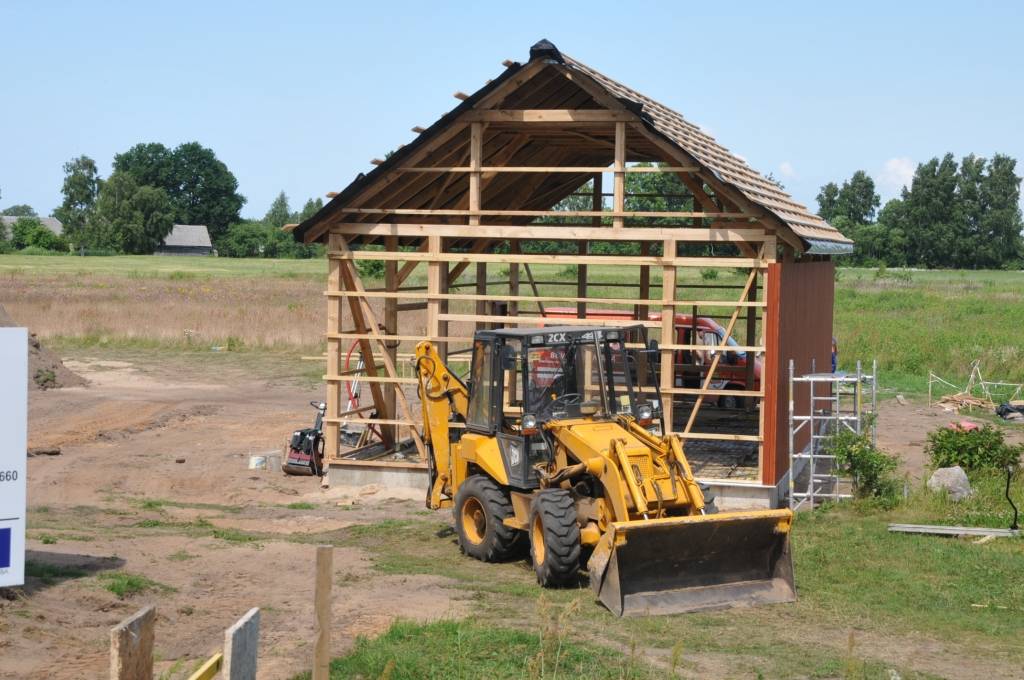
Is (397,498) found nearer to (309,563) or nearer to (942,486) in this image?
(309,563)

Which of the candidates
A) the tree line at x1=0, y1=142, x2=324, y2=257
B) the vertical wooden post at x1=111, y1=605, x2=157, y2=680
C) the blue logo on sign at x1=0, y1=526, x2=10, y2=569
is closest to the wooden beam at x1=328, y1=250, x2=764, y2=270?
the blue logo on sign at x1=0, y1=526, x2=10, y2=569

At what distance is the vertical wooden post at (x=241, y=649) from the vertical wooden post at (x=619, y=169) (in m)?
11.3

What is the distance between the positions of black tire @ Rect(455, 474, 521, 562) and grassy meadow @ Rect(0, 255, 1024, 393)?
8.16 meters

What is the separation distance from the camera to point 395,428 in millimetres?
19000

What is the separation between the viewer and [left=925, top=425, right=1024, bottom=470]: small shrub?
55.9 feet

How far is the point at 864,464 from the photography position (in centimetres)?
1606

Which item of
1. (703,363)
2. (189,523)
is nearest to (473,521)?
(189,523)

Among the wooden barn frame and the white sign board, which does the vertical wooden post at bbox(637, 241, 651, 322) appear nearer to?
the wooden barn frame


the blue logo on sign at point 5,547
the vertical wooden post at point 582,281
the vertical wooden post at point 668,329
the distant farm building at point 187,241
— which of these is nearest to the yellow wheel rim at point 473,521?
the vertical wooden post at point 668,329

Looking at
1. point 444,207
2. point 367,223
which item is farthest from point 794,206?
point 367,223

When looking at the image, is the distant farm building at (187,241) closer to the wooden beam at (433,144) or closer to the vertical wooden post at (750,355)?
the vertical wooden post at (750,355)

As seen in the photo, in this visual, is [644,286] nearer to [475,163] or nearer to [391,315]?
[391,315]

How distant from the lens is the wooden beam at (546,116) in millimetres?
16406

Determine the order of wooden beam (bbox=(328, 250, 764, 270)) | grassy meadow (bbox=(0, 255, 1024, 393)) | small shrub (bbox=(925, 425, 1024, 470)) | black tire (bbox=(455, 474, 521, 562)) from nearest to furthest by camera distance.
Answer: black tire (bbox=(455, 474, 521, 562))
wooden beam (bbox=(328, 250, 764, 270))
small shrub (bbox=(925, 425, 1024, 470))
grassy meadow (bbox=(0, 255, 1024, 393))
